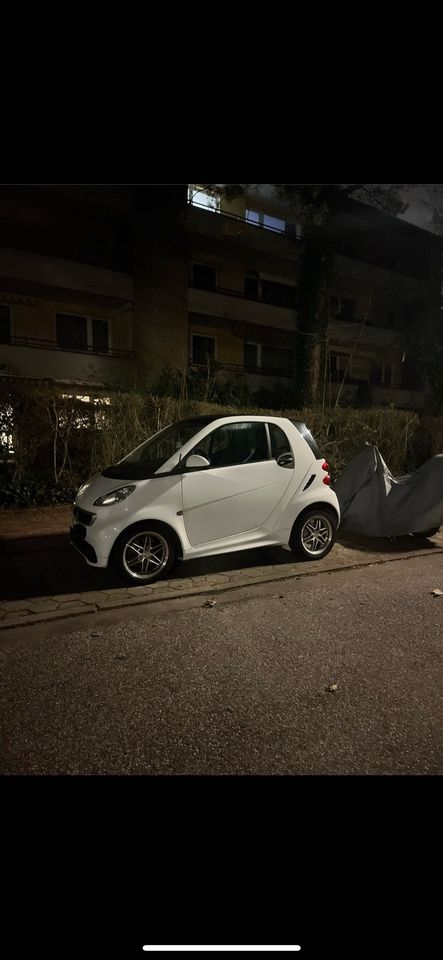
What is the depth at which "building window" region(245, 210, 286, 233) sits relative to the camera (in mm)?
19625

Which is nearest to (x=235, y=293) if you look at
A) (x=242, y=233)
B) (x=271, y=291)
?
(x=242, y=233)

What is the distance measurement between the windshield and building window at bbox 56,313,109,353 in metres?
12.8

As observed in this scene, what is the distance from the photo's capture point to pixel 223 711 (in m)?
2.53

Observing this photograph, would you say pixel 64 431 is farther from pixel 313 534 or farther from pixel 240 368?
pixel 240 368

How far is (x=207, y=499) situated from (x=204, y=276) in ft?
58.7

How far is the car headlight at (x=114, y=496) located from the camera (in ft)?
14.6

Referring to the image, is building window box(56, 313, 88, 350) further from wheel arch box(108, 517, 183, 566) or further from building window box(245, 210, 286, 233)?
wheel arch box(108, 517, 183, 566)

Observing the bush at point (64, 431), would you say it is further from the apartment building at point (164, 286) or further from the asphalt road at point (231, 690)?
the apartment building at point (164, 286)

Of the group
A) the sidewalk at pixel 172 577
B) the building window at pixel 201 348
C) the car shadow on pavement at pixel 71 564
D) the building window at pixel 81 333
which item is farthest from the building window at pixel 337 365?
the car shadow on pavement at pixel 71 564

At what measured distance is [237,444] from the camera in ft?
17.1

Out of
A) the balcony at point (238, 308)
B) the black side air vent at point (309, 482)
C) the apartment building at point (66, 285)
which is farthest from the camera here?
the balcony at point (238, 308)

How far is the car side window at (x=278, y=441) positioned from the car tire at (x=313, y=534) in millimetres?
752

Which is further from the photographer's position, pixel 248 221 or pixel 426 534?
pixel 248 221
